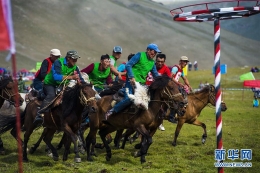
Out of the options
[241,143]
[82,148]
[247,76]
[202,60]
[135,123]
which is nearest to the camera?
[135,123]

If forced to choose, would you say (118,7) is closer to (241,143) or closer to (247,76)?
(247,76)

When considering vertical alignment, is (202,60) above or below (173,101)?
above

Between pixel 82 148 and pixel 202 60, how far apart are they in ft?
437

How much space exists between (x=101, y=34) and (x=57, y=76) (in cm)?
13205

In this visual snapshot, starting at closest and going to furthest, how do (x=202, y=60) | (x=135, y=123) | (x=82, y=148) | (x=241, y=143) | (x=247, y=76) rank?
(x=135, y=123), (x=82, y=148), (x=241, y=143), (x=247, y=76), (x=202, y=60)

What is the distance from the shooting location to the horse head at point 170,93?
1234 cm

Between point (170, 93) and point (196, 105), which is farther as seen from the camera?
point (196, 105)

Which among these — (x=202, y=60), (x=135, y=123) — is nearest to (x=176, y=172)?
(x=135, y=123)

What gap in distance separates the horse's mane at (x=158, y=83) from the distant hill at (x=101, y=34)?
95753 mm

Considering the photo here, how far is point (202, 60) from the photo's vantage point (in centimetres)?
14438

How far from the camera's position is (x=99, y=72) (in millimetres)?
14016

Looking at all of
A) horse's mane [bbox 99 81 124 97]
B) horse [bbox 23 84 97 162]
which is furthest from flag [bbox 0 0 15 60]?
horse's mane [bbox 99 81 124 97]

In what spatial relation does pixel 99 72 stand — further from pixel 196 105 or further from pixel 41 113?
pixel 196 105

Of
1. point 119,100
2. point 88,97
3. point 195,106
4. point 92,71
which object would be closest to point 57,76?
point 88,97
